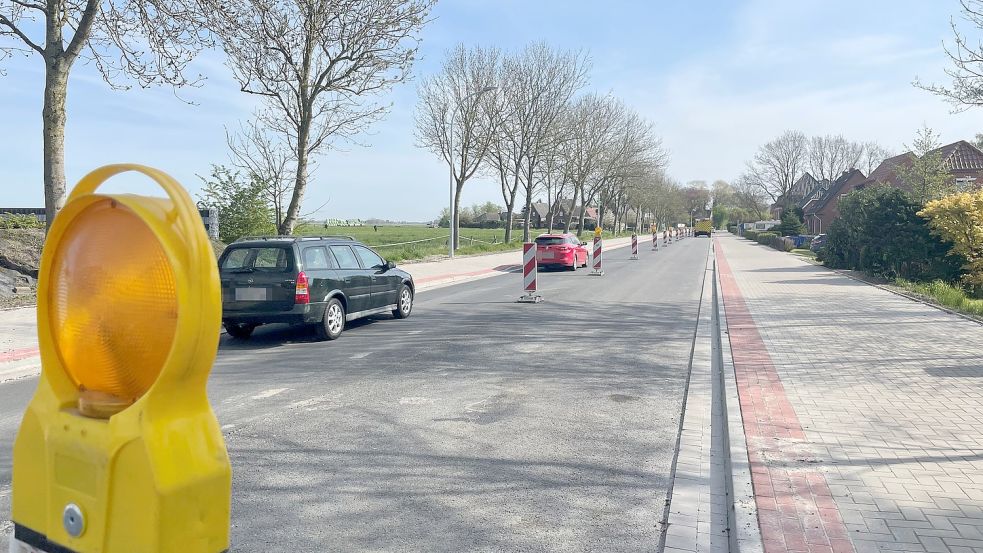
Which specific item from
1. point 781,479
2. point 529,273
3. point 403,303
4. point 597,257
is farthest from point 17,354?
point 597,257

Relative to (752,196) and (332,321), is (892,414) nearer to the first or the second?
(332,321)

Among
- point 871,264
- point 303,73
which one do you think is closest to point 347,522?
point 303,73

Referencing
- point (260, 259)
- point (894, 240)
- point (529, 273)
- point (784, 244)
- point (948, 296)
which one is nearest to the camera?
point (260, 259)

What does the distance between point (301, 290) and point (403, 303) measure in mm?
3055

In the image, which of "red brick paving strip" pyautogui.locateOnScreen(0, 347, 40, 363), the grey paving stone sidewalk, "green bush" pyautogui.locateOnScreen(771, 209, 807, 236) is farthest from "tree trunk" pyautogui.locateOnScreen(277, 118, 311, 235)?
"green bush" pyautogui.locateOnScreen(771, 209, 807, 236)

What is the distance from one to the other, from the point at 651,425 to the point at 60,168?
12006mm

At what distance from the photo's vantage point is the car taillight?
9.58 meters

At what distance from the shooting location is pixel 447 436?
5.48 m

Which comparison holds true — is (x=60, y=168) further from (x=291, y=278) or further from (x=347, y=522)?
(x=347, y=522)

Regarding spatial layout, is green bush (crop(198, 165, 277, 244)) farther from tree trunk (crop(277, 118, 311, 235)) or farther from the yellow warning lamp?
the yellow warning lamp

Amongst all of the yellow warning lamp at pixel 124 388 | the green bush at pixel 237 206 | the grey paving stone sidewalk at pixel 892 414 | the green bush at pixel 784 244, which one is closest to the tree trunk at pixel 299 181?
the green bush at pixel 237 206

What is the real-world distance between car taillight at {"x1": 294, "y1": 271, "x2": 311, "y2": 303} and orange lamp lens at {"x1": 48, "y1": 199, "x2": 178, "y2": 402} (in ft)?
26.7

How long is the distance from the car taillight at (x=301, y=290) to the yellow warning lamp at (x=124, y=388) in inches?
320

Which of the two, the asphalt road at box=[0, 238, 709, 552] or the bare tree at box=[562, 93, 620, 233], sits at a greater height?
the bare tree at box=[562, 93, 620, 233]
